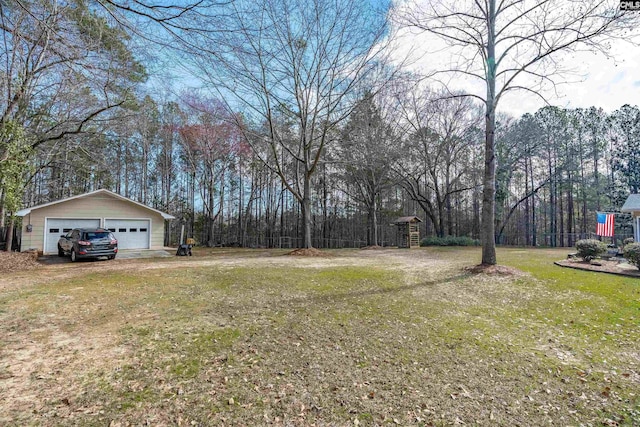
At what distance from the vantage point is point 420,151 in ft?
70.7

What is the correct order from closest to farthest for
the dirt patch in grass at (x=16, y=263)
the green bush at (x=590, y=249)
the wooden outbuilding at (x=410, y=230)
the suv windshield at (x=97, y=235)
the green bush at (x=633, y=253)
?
the green bush at (x=633, y=253)
the dirt patch in grass at (x=16, y=263)
the green bush at (x=590, y=249)
the suv windshield at (x=97, y=235)
the wooden outbuilding at (x=410, y=230)

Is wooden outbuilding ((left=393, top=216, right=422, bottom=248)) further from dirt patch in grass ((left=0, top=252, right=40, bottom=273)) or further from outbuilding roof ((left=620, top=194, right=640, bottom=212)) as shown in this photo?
dirt patch in grass ((left=0, top=252, right=40, bottom=273))

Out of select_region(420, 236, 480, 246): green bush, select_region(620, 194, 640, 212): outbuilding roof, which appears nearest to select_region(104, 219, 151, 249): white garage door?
select_region(420, 236, 480, 246): green bush

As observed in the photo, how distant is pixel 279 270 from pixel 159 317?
423cm

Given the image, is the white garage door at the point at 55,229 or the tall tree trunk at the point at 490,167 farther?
the white garage door at the point at 55,229

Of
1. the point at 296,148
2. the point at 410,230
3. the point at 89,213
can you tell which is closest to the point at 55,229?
the point at 89,213

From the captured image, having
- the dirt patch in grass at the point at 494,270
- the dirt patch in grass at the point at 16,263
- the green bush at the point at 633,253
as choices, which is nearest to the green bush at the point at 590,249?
the green bush at the point at 633,253

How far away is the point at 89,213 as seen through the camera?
47.3ft

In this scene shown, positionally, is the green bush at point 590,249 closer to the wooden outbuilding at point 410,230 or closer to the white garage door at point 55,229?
the wooden outbuilding at point 410,230

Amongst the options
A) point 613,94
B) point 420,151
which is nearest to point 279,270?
point 613,94

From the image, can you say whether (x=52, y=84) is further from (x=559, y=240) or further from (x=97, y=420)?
(x=559, y=240)

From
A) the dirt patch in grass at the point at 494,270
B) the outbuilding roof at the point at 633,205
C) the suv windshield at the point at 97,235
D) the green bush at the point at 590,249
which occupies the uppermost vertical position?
the outbuilding roof at the point at 633,205

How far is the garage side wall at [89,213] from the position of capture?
43.0ft

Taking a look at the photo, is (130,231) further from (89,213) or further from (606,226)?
(606,226)
